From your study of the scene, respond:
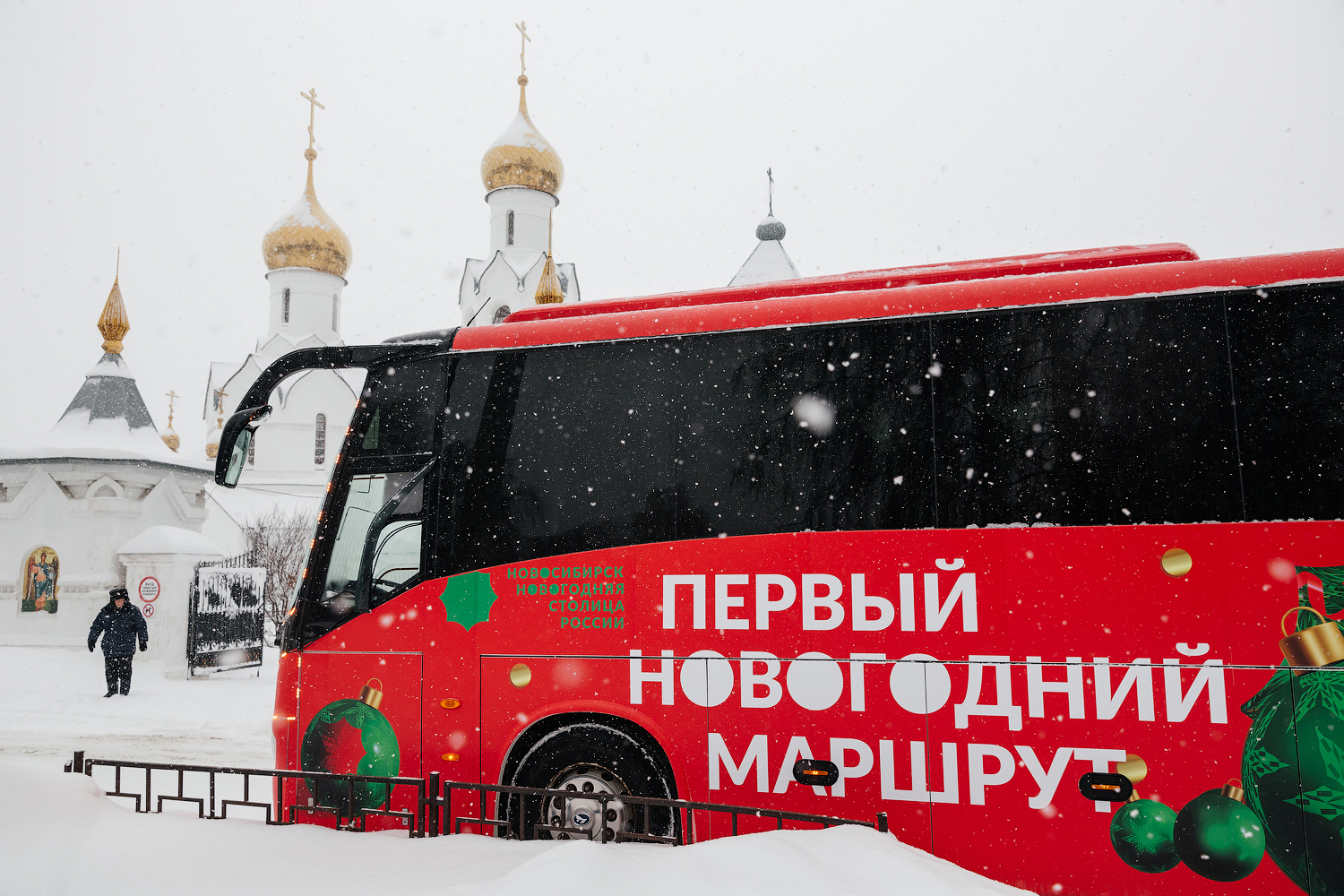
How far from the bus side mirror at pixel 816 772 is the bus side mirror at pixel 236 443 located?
4.08 m

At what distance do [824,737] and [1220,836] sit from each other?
201 cm

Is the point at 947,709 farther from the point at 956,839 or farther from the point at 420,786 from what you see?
the point at 420,786

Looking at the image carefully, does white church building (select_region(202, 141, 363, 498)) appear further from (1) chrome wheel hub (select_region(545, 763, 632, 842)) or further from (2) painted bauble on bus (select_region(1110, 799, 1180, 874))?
(2) painted bauble on bus (select_region(1110, 799, 1180, 874))

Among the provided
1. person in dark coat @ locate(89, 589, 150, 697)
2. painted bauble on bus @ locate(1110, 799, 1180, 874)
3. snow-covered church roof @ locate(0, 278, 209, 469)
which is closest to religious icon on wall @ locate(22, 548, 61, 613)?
snow-covered church roof @ locate(0, 278, 209, 469)

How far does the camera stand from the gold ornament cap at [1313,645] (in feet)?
12.5

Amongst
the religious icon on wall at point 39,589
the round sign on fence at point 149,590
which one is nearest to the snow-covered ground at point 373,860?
the round sign on fence at point 149,590

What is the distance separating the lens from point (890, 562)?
4.36 meters

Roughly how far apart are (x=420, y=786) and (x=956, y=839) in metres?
3.03

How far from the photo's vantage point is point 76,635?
54.8 ft

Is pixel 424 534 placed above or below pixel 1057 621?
above

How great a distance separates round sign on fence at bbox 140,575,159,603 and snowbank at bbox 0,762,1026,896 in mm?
12584

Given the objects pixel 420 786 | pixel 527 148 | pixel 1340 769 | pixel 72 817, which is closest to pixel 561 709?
pixel 420 786

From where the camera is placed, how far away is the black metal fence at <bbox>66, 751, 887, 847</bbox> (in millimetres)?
4137

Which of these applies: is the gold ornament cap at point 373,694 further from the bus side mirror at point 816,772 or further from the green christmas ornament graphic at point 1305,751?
the green christmas ornament graphic at point 1305,751
